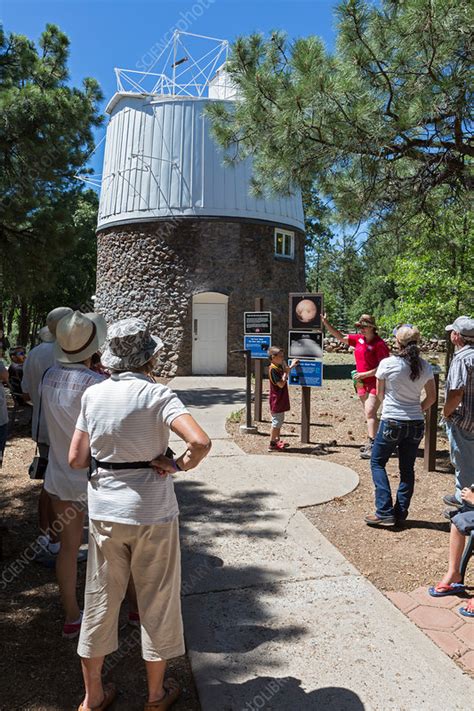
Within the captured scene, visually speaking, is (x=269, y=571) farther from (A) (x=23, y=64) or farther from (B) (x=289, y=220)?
(B) (x=289, y=220)

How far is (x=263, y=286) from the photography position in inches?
669

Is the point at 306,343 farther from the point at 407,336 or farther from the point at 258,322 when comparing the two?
the point at 407,336

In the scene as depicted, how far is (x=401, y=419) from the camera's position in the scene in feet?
15.1

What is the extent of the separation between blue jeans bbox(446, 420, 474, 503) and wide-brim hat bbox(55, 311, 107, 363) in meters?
2.84

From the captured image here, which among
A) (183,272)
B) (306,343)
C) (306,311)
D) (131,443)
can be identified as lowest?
(131,443)

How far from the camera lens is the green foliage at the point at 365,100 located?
206 inches

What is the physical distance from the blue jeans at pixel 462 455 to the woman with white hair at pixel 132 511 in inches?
104

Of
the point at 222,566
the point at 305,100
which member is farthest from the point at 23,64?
the point at 222,566

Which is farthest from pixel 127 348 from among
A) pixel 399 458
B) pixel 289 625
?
pixel 399 458

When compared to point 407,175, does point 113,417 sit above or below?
below

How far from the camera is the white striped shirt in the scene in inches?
92.3

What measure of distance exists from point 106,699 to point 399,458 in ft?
9.90

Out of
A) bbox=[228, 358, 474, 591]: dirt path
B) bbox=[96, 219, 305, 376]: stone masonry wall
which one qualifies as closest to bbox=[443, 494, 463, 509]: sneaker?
bbox=[228, 358, 474, 591]: dirt path

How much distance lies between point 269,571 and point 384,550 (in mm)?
1011
